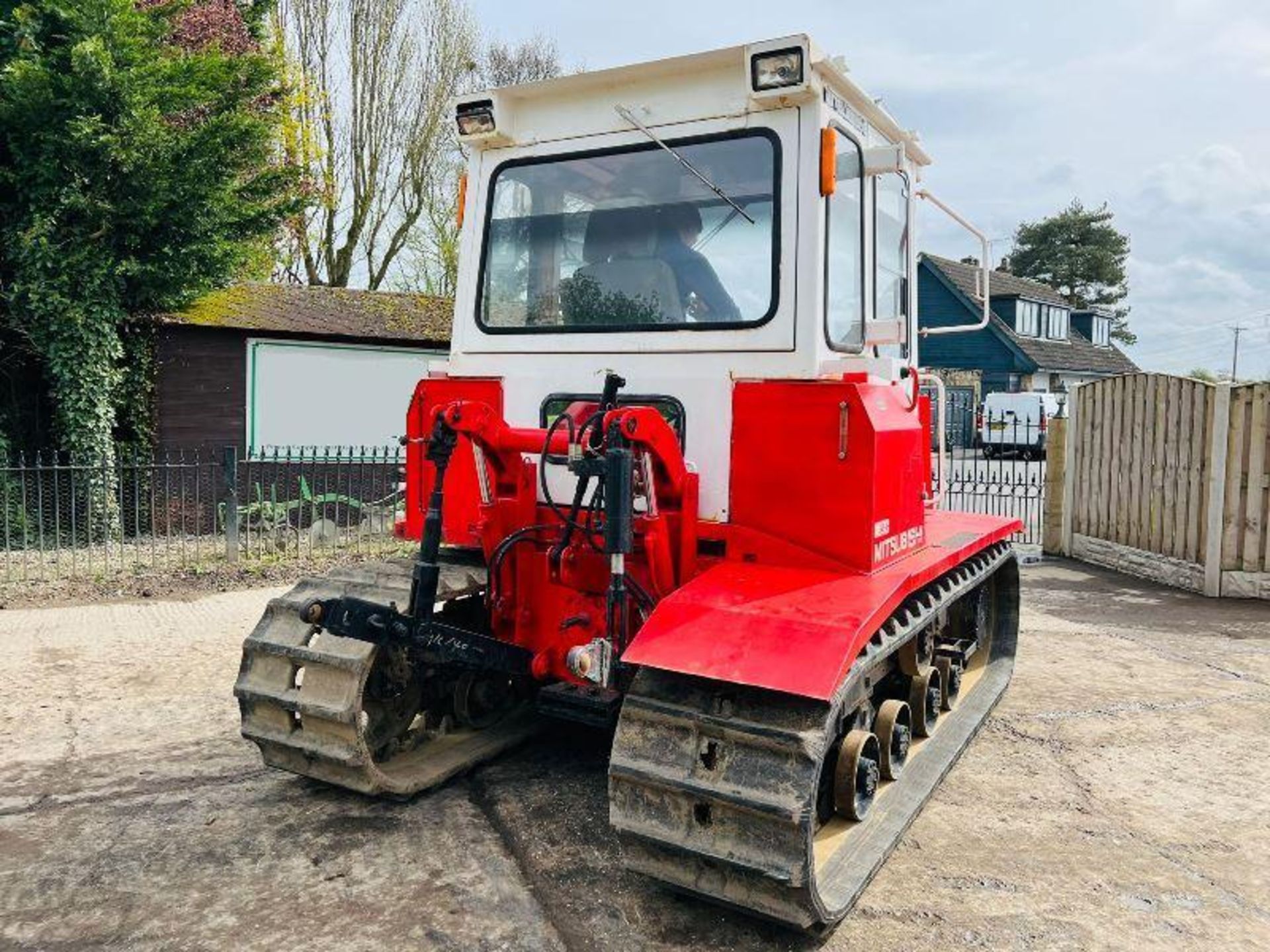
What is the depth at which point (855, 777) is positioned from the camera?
3.54m

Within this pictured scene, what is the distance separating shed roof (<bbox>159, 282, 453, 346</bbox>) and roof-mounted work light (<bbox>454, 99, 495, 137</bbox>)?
26.2 ft

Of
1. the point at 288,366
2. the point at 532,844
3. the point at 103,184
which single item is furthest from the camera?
the point at 288,366

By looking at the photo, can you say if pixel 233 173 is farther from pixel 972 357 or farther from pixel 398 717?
pixel 972 357

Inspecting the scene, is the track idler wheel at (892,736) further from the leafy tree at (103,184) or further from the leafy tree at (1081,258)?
the leafy tree at (1081,258)

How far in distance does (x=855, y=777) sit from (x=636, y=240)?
7.33 ft

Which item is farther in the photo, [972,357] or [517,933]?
[972,357]

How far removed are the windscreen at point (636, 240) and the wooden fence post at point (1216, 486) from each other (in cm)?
703

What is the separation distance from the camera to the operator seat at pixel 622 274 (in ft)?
13.1

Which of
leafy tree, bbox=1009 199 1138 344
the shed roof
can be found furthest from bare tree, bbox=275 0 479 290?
leafy tree, bbox=1009 199 1138 344

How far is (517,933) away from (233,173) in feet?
34.4

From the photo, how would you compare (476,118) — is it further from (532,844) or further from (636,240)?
(532,844)

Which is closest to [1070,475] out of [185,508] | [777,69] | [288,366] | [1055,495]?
[1055,495]

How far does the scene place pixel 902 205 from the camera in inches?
180

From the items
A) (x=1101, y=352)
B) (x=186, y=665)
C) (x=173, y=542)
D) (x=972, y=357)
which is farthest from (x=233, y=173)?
(x=1101, y=352)
